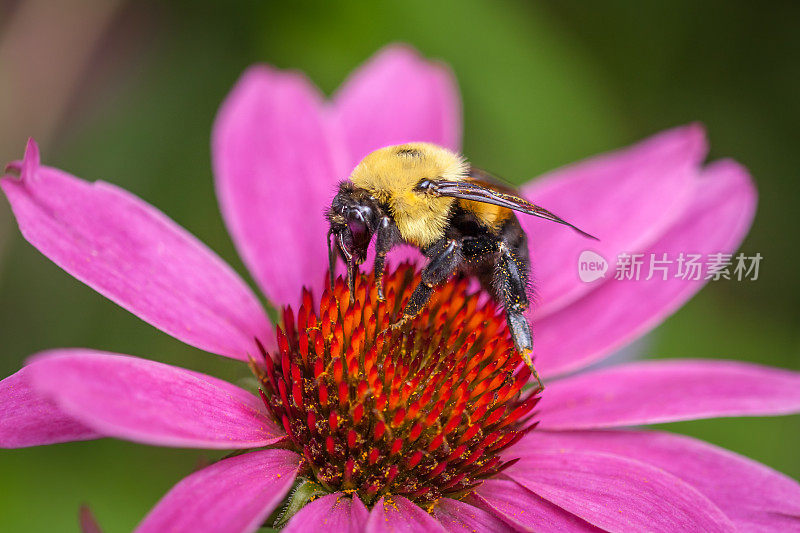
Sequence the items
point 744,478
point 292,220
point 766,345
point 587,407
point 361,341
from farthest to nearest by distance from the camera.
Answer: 1. point 766,345
2. point 292,220
3. point 587,407
4. point 744,478
5. point 361,341

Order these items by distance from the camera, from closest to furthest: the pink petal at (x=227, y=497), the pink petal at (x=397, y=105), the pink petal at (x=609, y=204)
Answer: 1. the pink petal at (x=227, y=497)
2. the pink petal at (x=609, y=204)
3. the pink petal at (x=397, y=105)

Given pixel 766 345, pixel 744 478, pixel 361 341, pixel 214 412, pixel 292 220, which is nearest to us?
pixel 214 412

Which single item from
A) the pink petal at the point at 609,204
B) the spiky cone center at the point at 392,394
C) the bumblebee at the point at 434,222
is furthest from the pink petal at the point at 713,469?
the pink petal at the point at 609,204

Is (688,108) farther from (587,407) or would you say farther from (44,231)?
(44,231)

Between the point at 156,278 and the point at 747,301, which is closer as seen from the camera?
the point at 156,278

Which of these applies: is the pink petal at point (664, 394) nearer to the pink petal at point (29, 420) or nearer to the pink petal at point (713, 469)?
the pink petal at point (713, 469)

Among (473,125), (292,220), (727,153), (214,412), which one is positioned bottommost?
(214,412)

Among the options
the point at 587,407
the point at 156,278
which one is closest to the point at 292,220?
the point at 156,278
